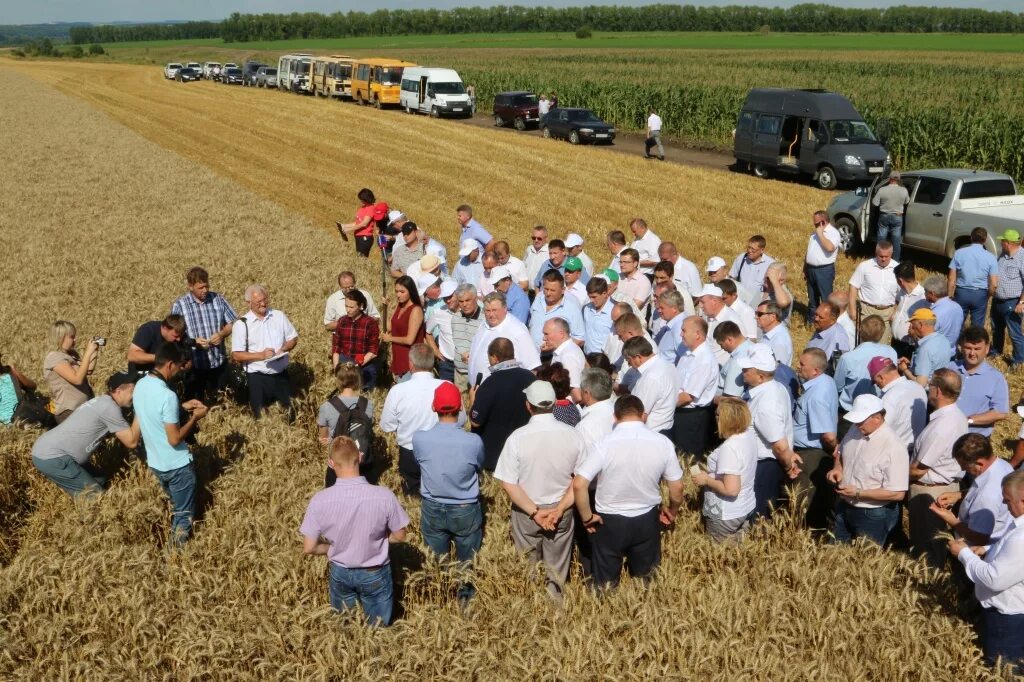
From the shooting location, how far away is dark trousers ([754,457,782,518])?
7343 millimetres

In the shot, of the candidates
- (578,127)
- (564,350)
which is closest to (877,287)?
(564,350)

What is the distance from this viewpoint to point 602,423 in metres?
6.88

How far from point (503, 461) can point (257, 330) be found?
13.3ft

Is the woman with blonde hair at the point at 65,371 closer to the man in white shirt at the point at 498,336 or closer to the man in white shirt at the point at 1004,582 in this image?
the man in white shirt at the point at 498,336

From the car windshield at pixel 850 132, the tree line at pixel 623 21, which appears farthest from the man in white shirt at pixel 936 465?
the tree line at pixel 623 21

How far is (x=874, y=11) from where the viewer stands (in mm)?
159875

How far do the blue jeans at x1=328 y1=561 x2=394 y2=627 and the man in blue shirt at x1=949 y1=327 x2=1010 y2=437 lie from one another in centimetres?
513

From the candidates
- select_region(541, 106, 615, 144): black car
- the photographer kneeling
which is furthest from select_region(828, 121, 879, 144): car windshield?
the photographer kneeling

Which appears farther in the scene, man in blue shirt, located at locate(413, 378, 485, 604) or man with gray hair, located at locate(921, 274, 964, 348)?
man with gray hair, located at locate(921, 274, 964, 348)

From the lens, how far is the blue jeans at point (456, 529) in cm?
678

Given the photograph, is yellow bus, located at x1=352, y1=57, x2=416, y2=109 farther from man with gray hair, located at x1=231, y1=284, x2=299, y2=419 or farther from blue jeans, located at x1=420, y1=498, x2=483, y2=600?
blue jeans, located at x1=420, y1=498, x2=483, y2=600

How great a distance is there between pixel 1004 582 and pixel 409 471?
472 cm

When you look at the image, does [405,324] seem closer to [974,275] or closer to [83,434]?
[83,434]

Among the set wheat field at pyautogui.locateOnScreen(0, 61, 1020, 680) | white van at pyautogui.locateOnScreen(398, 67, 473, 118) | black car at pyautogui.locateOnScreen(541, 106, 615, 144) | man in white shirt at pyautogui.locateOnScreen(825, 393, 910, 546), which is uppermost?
white van at pyautogui.locateOnScreen(398, 67, 473, 118)
